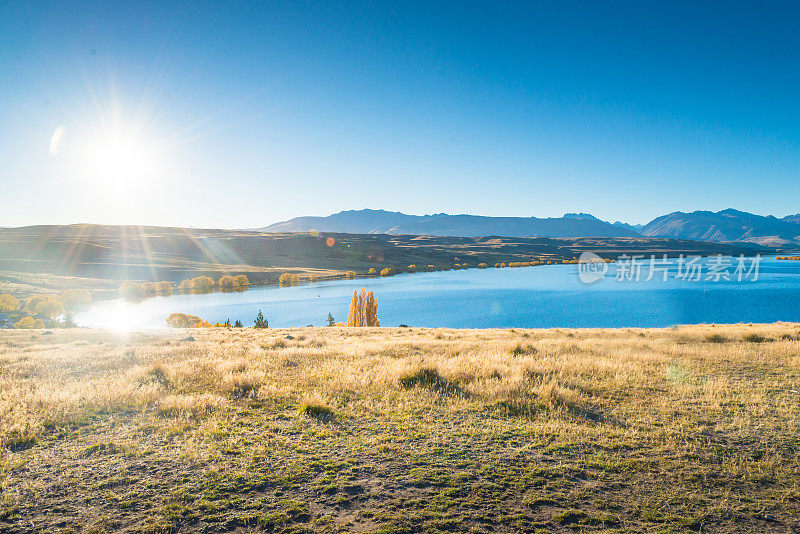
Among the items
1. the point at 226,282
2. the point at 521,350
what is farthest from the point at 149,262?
the point at 521,350

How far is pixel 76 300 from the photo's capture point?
Result: 8238 centimetres

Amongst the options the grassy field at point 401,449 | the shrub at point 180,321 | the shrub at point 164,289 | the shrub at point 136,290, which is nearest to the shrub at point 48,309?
the shrub at point 180,321

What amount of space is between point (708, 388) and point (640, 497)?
6.88 metres

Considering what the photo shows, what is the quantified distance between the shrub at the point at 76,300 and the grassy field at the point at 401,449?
85.0 meters

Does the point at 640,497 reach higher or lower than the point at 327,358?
higher

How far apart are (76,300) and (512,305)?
91.7 m

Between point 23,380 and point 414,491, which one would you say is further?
point 23,380

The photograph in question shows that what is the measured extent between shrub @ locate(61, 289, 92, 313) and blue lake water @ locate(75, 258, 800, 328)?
243cm

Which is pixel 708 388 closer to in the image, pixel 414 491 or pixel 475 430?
pixel 475 430

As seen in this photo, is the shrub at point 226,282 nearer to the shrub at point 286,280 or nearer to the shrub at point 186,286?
the shrub at point 186,286

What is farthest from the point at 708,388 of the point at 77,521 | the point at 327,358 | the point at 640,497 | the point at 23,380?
the point at 23,380

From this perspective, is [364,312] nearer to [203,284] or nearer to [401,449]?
[401,449]

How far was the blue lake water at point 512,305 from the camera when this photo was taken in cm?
6562

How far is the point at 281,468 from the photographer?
251 inches
